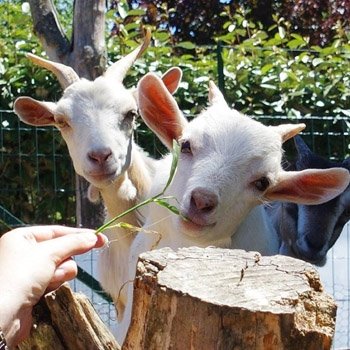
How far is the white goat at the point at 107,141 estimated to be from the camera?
5.11m

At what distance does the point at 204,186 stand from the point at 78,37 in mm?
3169

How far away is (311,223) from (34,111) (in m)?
1.78

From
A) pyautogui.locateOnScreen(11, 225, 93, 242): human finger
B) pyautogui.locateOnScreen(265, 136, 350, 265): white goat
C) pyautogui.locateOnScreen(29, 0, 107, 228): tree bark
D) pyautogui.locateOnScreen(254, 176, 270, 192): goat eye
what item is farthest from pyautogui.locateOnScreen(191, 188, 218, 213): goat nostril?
pyautogui.locateOnScreen(29, 0, 107, 228): tree bark

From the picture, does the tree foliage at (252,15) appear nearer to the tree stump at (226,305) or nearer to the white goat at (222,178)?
the white goat at (222,178)

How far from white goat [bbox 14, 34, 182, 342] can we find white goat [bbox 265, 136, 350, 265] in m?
0.84

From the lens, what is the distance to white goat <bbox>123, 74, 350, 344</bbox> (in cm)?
369

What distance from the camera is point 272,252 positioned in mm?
4473

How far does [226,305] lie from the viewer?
1971 millimetres

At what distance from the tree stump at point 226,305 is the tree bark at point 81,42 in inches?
173


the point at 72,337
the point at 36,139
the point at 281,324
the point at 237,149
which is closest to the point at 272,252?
the point at 237,149

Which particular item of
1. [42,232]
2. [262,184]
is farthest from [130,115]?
[42,232]

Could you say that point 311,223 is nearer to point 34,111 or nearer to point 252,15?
point 34,111

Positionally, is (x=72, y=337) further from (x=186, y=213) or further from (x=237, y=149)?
(x=237, y=149)

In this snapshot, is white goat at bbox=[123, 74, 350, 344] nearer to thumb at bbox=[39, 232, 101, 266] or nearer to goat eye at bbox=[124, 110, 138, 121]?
goat eye at bbox=[124, 110, 138, 121]
